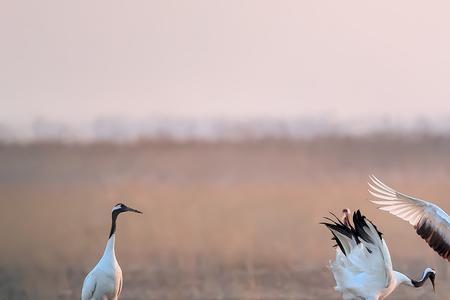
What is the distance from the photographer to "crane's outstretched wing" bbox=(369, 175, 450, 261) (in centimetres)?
1472

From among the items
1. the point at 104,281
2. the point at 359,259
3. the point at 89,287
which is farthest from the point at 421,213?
the point at 89,287

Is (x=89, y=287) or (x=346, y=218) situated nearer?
(x=89, y=287)

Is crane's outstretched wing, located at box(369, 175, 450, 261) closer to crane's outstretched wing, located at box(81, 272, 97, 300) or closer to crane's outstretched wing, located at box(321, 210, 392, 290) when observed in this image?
crane's outstretched wing, located at box(321, 210, 392, 290)

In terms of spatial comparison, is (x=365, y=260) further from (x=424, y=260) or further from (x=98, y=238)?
(x=98, y=238)

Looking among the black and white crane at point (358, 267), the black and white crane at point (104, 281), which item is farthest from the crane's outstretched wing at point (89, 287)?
the black and white crane at point (358, 267)

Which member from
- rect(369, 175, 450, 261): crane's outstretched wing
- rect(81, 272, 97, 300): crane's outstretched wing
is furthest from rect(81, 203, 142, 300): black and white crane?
rect(369, 175, 450, 261): crane's outstretched wing

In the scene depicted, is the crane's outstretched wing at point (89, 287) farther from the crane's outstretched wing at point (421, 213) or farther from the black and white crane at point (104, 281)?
the crane's outstretched wing at point (421, 213)

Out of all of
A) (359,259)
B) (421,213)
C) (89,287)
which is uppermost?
(421,213)

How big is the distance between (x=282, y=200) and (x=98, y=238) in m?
2.94

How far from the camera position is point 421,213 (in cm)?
1480

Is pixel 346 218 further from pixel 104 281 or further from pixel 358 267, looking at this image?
pixel 104 281

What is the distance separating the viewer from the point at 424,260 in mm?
18219

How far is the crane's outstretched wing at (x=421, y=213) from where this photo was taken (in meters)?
14.7

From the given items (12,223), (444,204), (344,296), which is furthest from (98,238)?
(344,296)
